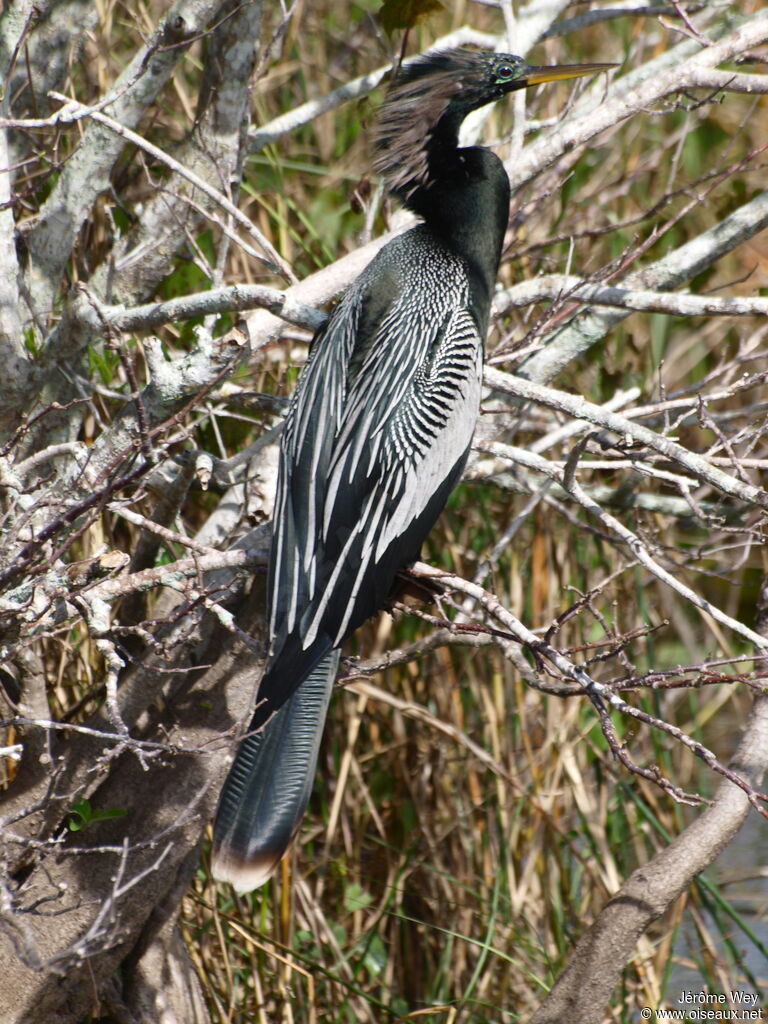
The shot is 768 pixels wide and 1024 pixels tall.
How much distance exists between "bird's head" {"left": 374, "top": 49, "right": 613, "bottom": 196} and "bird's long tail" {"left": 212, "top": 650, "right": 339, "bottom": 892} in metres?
1.38

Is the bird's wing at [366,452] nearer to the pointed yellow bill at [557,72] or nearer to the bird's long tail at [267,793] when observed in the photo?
the bird's long tail at [267,793]

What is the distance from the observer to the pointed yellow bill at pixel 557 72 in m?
2.72

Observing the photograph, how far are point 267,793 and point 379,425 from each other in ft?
2.63

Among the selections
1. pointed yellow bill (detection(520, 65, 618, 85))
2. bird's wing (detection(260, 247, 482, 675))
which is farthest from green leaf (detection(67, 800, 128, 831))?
pointed yellow bill (detection(520, 65, 618, 85))

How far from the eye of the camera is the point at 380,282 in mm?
2564

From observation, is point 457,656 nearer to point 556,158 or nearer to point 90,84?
point 556,158

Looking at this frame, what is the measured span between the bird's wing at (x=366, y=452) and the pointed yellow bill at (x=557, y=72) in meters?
0.62

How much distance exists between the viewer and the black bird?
7.00ft

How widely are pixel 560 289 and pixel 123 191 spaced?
1450mm

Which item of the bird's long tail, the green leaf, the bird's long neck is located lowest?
the green leaf

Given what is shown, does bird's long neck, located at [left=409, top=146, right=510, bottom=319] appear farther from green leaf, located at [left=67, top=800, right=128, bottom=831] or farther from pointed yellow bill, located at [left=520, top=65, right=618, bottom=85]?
green leaf, located at [left=67, top=800, right=128, bottom=831]

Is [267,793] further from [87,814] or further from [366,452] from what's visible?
[366,452]

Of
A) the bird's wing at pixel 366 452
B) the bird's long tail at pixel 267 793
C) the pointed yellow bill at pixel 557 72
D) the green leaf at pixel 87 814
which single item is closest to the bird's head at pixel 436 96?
the pointed yellow bill at pixel 557 72

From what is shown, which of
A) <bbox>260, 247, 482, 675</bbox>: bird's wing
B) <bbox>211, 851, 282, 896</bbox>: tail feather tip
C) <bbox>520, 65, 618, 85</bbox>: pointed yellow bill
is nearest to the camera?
<bbox>211, 851, 282, 896</bbox>: tail feather tip
